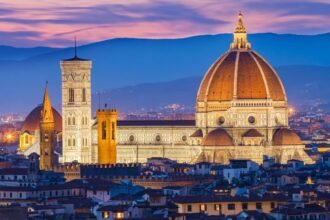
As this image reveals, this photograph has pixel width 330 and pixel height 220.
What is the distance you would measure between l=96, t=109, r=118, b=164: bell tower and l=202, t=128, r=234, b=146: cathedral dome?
21.1ft

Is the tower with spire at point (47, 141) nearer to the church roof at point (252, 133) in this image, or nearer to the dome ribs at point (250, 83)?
the church roof at point (252, 133)

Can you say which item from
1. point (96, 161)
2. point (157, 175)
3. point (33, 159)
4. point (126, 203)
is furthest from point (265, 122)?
point (126, 203)

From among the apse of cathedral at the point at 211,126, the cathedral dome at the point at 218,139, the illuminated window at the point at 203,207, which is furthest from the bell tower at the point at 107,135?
the illuminated window at the point at 203,207

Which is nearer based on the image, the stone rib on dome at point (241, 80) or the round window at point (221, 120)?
the stone rib on dome at point (241, 80)

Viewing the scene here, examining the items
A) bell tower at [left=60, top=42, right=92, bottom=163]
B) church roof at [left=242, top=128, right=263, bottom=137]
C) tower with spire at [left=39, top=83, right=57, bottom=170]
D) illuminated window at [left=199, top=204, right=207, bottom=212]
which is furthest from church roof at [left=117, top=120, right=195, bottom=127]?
illuminated window at [left=199, top=204, right=207, bottom=212]

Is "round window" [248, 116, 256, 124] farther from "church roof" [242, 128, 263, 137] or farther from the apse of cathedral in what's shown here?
"church roof" [242, 128, 263, 137]

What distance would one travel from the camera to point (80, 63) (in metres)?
151

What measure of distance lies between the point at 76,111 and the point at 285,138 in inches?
674

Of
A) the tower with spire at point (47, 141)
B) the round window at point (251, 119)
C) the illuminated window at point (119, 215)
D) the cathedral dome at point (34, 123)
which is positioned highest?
the cathedral dome at point (34, 123)

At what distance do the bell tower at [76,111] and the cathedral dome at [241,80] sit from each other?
8.69m

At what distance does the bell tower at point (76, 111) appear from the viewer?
484ft

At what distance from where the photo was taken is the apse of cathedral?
140625 mm

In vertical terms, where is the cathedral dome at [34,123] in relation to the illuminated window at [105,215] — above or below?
above

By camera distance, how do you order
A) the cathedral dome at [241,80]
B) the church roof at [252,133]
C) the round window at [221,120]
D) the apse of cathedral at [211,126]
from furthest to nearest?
the round window at [221,120]
the cathedral dome at [241,80]
the church roof at [252,133]
the apse of cathedral at [211,126]
